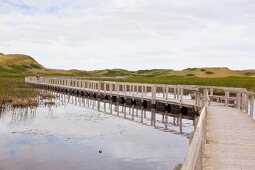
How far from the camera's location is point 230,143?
12625 mm

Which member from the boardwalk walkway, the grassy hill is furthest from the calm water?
the grassy hill

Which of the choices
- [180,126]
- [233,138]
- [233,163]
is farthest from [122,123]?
[233,163]

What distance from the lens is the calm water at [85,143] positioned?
51.6 ft

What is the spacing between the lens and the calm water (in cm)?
1574

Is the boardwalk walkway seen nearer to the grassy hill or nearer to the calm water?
the calm water

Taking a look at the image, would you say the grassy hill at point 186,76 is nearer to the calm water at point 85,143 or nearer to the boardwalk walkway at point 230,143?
the calm water at point 85,143

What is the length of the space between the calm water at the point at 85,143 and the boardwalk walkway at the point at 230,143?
2275 mm

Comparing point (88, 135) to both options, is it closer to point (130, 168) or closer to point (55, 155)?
point (55, 155)

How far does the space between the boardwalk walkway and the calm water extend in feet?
7.46

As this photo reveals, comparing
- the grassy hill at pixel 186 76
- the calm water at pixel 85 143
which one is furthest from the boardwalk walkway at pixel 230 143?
the grassy hill at pixel 186 76

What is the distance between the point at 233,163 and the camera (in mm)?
10039

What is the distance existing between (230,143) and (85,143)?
8.84 meters

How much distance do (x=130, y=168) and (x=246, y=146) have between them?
4.74 metres

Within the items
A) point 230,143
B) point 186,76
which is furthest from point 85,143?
point 186,76
